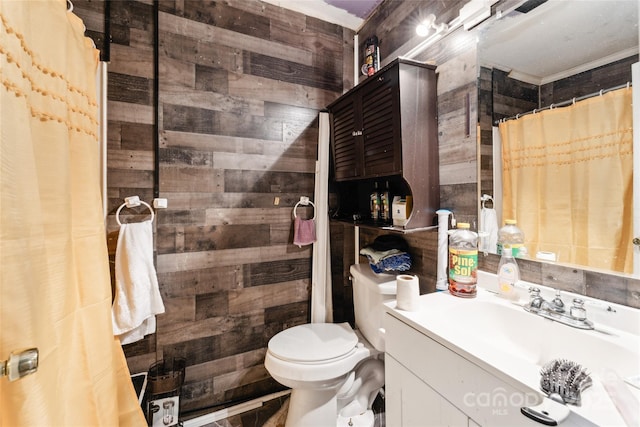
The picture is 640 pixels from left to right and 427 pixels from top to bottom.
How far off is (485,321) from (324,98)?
1.65 metres

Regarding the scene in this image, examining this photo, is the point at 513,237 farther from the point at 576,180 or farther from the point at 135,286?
the point at 135,286

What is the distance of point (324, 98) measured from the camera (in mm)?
1991

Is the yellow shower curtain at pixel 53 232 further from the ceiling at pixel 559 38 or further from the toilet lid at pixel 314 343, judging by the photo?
the ceiling at pixel 559 38

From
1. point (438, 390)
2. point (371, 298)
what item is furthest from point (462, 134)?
point (438, 390)

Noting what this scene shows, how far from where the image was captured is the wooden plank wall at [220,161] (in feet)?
5.00

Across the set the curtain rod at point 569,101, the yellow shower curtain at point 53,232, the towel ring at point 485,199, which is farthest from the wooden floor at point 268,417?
the curtain rod at point 569,101

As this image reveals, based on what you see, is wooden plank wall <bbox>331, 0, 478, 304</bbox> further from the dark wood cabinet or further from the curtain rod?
the curtain rod

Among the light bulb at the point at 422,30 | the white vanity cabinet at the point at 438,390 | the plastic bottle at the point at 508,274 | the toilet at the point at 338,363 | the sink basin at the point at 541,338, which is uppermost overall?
the light bulb at the point at 422,30

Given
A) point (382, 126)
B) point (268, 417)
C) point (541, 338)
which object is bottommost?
point (268, 417)

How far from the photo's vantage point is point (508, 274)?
1.05 m

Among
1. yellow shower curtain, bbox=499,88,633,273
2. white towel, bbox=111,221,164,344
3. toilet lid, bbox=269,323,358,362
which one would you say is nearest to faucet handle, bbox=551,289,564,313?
yellow shower curtain, bbox=499,88,633,273

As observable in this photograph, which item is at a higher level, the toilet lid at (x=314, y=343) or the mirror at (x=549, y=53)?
the mirror at (x=549, y=53)

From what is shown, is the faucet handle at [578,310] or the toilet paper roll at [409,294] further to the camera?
the toilet paper roll at [409,294]

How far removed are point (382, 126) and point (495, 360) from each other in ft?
3.56
